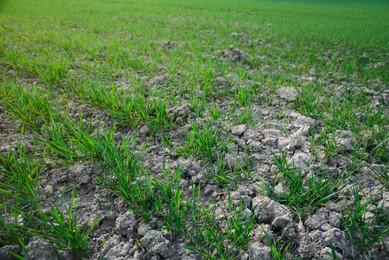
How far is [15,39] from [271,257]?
5680 mm

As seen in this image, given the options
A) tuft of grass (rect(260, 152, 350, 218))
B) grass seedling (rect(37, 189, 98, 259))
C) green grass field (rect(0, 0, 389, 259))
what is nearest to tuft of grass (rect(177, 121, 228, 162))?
green grass field (rect(0, 0, 389, 259))

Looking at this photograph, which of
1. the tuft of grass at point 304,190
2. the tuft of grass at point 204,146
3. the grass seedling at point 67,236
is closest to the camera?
the grass seedling at point 67,236

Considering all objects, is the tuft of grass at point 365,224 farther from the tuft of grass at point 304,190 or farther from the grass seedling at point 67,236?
the grass seedling at point 67,236

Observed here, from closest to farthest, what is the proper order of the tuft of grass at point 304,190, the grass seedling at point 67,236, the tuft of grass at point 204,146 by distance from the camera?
the grass seedling at point 67,236, the tuft of grass at point 304,190, the tuft of grass at point 204,146

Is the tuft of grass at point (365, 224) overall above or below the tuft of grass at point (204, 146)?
below

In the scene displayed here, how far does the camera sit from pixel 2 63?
11.0ft

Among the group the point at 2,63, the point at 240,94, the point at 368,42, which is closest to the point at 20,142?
the point at 240,94

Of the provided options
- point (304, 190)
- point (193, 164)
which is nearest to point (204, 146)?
point (193, 164)

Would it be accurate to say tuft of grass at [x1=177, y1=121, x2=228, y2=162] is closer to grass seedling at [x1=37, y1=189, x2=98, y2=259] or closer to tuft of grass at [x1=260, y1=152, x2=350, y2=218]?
tuft of grass at [x1=260, y1=152, x2=350, y2=218]

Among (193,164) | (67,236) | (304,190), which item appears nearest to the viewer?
(67,236)

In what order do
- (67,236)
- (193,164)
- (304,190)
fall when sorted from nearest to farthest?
(67,236) → (304,190) → (193,164)

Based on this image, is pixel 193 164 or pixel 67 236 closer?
pixel 67 236

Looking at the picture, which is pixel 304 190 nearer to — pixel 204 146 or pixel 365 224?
pixel 365 224

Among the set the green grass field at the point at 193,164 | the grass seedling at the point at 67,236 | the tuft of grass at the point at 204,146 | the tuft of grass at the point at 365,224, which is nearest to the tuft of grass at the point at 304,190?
the green grass field at the point at 193,164
